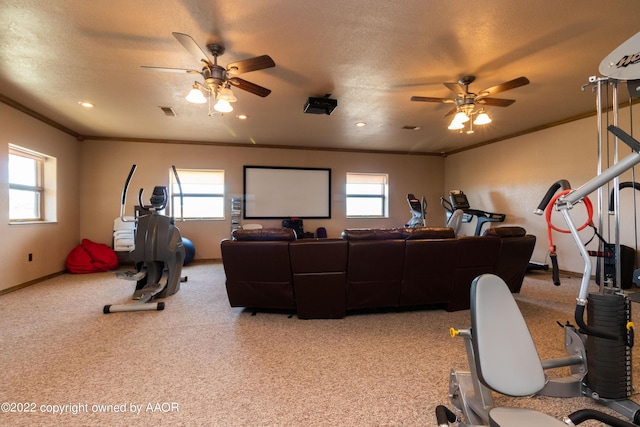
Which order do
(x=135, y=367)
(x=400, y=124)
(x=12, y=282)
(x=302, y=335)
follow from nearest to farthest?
(x=135, y=367)
(x=302, y=335)
(x=12, y=282)
(x=400, y=124)

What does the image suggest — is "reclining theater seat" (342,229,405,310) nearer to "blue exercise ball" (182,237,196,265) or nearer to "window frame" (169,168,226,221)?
"blue exercise ball" (182,237,196,265)

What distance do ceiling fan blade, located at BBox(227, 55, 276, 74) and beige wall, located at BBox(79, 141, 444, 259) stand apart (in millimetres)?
4217

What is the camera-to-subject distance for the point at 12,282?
4.12m

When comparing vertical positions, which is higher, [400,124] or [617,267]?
[400,124]

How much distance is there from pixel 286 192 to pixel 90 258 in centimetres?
398

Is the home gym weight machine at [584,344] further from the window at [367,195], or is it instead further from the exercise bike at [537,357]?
the window at [367,195]

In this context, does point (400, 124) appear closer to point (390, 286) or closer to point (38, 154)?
point (390, 286)

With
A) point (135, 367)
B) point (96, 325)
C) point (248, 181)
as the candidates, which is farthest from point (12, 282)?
point (248, 181)

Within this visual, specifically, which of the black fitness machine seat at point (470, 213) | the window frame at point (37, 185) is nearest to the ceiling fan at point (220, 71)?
the window frame at point (37, 185)

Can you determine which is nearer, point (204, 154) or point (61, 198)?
point (61, 198)

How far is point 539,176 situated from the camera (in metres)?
5.35

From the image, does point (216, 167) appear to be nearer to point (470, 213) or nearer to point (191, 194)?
point (191, 194)

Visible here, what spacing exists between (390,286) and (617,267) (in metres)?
1.74


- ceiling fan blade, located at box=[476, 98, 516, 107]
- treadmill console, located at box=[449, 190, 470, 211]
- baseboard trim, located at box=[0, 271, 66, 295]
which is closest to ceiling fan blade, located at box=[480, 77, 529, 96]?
ceiling fan blade, located at box=[476, 98, 516, 107]
